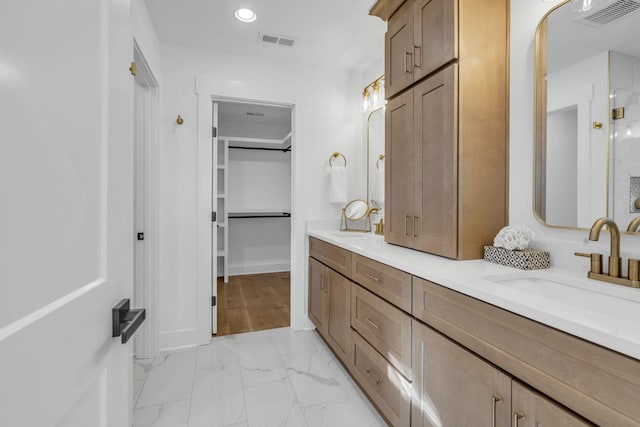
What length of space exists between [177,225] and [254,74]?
57.9 inches

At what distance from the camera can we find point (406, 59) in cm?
182

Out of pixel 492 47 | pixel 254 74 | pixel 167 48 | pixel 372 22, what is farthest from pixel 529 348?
pixel 167 48

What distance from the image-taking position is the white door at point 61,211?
412mm

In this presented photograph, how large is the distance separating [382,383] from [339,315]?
618mm

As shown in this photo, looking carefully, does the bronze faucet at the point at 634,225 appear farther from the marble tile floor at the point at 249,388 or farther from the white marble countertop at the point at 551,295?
the marble tile floor at the point at 249,388

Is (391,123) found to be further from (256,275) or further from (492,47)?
(256,275)

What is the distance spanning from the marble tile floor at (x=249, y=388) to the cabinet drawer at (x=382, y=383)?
0.55 ft

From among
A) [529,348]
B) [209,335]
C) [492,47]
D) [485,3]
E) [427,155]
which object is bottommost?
[209,335]

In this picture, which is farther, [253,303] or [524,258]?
[253,303]

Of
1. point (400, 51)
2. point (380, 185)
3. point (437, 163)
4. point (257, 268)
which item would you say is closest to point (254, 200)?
point (257, 268)

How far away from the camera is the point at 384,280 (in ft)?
5.17

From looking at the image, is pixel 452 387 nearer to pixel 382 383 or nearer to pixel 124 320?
pixel 382 383

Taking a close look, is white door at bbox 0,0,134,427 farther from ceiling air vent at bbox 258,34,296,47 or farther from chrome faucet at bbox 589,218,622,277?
ceiling air vent at bbox 258,34,296,47

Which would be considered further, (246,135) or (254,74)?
(246,135)
